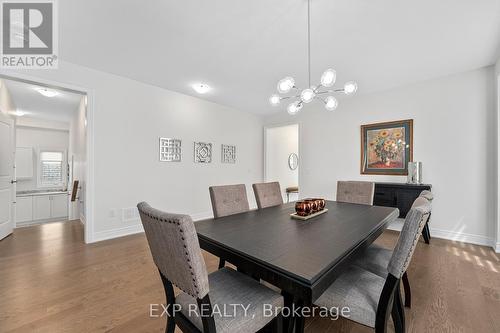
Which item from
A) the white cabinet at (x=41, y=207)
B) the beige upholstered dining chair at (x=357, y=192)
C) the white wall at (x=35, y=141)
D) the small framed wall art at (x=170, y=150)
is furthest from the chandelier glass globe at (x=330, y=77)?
the white wall at (x=35, y=141)

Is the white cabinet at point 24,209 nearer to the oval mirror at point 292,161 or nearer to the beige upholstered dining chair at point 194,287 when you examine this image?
the beige upholstered dining chair at point 194,287

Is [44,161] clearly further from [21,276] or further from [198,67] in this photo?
[198,67]

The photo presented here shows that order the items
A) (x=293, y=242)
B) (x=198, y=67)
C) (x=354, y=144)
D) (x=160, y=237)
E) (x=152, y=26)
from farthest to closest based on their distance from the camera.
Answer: (x=354, y=144), (x=198, y=67), (x=152, y=26), (x=293, y=242), (x=160, y=237)

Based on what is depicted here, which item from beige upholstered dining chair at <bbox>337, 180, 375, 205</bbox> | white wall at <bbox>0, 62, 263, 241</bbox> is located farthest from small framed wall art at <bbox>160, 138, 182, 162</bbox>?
beige upholstered dining chair at <bbox>337, 180, 375, 205</bbox>

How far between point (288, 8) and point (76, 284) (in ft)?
11.1

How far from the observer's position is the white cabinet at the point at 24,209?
18.1 feet

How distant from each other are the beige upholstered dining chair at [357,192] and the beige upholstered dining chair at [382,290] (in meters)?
1.62

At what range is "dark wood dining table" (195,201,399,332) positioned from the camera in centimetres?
86

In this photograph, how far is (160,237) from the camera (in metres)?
0.91

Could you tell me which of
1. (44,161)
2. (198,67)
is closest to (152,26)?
(198,67)

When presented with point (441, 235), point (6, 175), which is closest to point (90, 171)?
point (6, 175)

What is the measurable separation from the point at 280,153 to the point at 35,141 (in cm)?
726

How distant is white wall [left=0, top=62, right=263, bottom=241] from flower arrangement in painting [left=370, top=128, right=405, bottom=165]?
305 cm

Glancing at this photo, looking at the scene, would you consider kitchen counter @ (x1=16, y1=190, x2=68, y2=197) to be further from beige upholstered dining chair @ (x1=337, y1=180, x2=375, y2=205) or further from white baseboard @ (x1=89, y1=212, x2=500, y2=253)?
beige upholstered dining chair @ (x1=337, y1=180, x2=375, y2=205)
